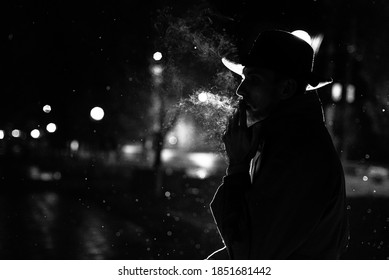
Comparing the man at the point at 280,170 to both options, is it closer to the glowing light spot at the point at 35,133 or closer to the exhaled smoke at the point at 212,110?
the exhaled smoke at the point at 212,110

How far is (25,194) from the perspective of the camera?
508 inches

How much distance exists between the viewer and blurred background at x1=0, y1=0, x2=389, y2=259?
3.22m

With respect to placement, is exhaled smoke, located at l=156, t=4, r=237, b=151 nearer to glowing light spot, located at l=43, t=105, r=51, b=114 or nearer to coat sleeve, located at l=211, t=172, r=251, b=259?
coat sleeve, located at l=211, t=172, r=251, b=259

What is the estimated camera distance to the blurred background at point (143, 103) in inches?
127

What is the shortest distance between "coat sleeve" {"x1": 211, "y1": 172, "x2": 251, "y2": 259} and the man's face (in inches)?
10.5

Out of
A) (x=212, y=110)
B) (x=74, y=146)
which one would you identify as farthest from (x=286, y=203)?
(x=74, y=146)

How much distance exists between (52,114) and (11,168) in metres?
3.06

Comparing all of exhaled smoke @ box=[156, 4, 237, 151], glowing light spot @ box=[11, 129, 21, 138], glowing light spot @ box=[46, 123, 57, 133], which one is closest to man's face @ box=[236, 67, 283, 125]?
exhaled smoke @ box=[156, 4, 237, 151]

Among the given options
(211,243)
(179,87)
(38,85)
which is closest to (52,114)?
(38,85)

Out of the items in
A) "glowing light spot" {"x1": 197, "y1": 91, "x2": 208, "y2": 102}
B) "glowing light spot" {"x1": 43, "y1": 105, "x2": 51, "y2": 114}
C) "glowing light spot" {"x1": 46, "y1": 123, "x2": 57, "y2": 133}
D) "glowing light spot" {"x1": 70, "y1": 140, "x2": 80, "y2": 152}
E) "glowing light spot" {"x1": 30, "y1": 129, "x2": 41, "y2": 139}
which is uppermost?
"glowing light spot" {"x1": 197, "y1": 91, "x2": 208, "y2": 102}

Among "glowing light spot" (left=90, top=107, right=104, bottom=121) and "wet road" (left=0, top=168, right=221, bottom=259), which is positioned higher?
"glowing light spot" (left=90, top=107, right=104, bottom=121)

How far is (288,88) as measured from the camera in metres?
1.76

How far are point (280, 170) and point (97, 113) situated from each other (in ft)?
62.1

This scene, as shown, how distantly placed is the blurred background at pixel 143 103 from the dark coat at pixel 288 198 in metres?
0.49
